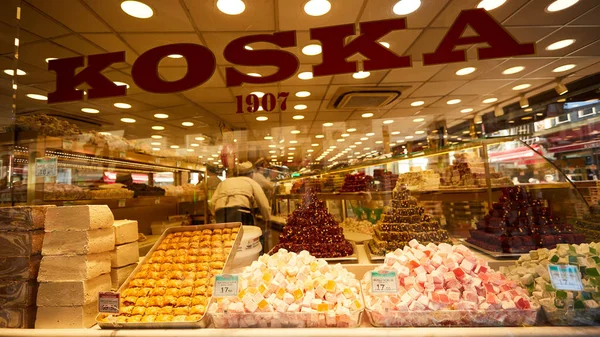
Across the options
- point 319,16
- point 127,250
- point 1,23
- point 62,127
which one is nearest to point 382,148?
point 319,16

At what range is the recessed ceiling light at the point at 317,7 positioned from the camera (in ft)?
9.29

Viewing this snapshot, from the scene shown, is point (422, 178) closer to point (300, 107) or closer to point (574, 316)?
point (300, 107)

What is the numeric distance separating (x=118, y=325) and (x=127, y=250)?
0.50 metres

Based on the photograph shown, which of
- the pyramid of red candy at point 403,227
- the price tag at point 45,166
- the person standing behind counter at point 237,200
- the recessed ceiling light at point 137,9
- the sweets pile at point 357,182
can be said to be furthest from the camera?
the sweets pile at point 357,182

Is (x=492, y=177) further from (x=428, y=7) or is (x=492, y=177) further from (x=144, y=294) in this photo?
(x=144, y=294)

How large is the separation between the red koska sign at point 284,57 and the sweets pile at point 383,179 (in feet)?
5.74

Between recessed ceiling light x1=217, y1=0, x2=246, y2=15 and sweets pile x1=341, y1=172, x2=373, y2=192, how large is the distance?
8.57 feet

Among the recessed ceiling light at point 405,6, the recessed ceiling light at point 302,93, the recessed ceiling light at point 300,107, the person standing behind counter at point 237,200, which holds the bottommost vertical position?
the person standing behind counter at point 237,200

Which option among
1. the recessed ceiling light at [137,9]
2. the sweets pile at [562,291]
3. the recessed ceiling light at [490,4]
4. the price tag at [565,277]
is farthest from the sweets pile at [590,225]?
the recessed ceiling light at [137,9]

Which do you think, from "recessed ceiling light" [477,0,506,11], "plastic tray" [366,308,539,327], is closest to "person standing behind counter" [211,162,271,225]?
"plastic tray" [366,308,539,327]

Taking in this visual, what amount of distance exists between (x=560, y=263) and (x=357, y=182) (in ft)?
9.07

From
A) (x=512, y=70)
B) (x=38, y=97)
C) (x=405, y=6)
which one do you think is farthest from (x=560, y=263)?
(x=38, y=97)

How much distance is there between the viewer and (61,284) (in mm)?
1422

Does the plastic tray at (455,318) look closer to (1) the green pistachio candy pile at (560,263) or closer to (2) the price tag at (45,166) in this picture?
(1) the green pistachio candy pile at (560,263)
